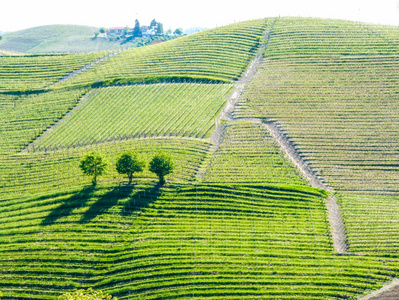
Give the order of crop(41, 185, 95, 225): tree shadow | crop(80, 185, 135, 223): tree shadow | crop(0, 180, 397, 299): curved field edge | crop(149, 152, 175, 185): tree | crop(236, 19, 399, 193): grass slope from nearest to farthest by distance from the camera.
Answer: crop(0, 180, 397, 299): curved field edge, crop(80, 185, 135, 223): tree shadow, crop(41, 185, 95, 225): tree shadow, crop(149, 152, 175, 185): tree, crop(236, 19, 399, 193): grass slope

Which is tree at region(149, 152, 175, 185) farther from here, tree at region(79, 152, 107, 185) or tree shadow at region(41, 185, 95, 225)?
tree shadow at region(41, 185, 95, 225)

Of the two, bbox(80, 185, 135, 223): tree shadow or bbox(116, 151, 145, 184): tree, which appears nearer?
bbox(80, 185, 135, 223): tree shadow

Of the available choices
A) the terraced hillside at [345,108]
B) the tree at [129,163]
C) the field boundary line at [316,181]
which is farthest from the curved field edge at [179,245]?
the terraced hillside at [345,108]

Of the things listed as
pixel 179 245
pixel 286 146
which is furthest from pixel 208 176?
pixel 286 146

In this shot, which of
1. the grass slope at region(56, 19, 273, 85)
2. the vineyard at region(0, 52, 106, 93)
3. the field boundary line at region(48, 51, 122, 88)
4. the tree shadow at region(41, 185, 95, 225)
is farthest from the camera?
the field boundary line at region(48, 51, 122, 88)

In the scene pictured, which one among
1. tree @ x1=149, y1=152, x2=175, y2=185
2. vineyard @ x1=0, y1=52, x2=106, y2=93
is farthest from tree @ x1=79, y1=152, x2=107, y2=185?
vineyard @ x1=0, y1=52, x2=106, y2=93

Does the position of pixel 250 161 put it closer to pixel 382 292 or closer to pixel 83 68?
pixel 382 292
